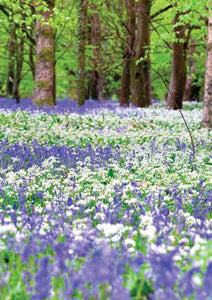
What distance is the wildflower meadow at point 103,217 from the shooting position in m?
2.26

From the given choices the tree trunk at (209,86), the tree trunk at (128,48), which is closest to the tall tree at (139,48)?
the tree trunk at (128,48)

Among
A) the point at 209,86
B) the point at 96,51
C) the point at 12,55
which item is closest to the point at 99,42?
the point at 96,51

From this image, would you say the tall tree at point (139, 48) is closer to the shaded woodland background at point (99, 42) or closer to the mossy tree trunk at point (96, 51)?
the shaded woodland background at point (99, 42)

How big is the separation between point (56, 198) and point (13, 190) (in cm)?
69

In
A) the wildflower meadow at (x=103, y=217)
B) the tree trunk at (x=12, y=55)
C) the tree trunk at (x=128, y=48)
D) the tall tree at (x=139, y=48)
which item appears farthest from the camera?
the tree trunk at (x=128, y=48)

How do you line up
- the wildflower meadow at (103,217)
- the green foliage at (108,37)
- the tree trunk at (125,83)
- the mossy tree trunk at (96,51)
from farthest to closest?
the mossy tree trunk at (96,51) → the tree trunk at (125,83) → the green foliage at (108,37) → the wildflower meadow at (103,217)

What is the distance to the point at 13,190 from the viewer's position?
515 cm

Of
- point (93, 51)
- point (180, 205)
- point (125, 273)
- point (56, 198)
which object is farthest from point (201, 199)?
point (93, 51)

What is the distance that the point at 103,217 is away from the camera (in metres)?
3.87

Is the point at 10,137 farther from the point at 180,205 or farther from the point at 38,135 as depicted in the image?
the point at 180,205

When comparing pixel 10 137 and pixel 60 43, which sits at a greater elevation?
pixel 60 43

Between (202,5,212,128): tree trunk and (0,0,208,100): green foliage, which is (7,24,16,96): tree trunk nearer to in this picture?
(0,0,208,100): green foliage

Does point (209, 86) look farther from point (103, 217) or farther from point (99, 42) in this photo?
point (99, 42)

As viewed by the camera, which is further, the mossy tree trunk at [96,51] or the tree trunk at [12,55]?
the mossy tree trunk at [96,51]
